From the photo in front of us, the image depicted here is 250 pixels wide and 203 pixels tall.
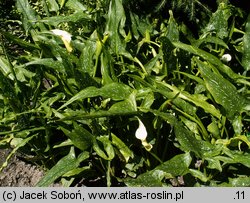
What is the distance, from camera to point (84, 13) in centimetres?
217

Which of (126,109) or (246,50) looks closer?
(126,109)

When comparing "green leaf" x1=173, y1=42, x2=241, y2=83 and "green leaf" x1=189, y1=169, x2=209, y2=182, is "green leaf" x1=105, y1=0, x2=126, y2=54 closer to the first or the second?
"green leaf" x1=173, y1=42, x2=241, y2=83

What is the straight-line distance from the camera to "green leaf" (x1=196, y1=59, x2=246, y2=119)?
1.60m

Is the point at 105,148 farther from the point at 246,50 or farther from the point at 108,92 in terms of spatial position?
the point at 246,50

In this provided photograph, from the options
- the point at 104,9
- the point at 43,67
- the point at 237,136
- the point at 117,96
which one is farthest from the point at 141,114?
the point at 104,9

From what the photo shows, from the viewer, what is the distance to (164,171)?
1.58 metres

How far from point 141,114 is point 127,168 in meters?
0.27

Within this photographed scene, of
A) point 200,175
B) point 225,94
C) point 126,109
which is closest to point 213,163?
point 200,175

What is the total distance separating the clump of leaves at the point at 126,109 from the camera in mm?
1605

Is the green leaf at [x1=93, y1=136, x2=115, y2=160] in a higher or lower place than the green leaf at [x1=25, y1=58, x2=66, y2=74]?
lower

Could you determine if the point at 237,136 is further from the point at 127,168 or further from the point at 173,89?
the point at 127,168

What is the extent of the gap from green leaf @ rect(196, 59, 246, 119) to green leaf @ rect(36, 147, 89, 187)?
0.54 meters

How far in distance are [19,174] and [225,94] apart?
1.01 metres

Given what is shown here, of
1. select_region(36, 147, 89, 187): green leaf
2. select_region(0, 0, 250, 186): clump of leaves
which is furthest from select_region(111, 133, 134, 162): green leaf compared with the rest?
select_region(36, 147, 89, 187): green leaf
